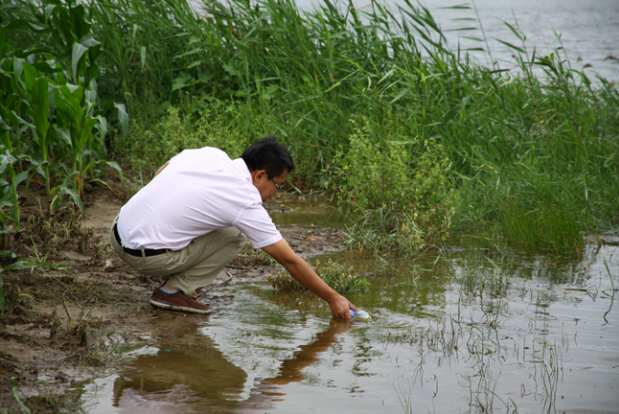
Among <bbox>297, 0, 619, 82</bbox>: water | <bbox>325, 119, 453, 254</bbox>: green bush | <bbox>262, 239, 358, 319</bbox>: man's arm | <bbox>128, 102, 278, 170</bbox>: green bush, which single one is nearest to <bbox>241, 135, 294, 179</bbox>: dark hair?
<bbox>262, 239, 358, 319</bbox>: man's arm

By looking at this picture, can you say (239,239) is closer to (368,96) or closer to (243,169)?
(243,169)

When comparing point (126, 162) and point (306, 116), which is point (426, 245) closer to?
point (306, 116)

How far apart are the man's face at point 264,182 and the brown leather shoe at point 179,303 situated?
84 centimetres

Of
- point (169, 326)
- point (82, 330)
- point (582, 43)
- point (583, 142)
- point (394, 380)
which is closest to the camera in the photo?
point (394, 380)

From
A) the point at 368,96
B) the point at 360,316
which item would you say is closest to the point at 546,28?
the point at 368,96

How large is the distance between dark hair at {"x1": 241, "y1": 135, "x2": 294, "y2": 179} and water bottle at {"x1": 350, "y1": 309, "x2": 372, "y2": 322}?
100 centimetres

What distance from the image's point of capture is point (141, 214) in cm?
377

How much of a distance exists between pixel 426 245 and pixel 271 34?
4097mm

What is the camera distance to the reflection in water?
9.04ft

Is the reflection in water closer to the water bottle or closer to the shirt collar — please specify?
the water bottle

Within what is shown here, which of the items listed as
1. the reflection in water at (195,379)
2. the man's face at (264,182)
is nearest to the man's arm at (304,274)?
the reflection in water at (195,379)

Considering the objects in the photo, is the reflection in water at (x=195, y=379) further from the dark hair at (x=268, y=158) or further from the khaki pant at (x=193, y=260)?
the dark hair at (x=268, y=158)

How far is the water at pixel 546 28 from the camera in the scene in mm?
14891

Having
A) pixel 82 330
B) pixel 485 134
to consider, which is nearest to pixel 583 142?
pixel 485 134
